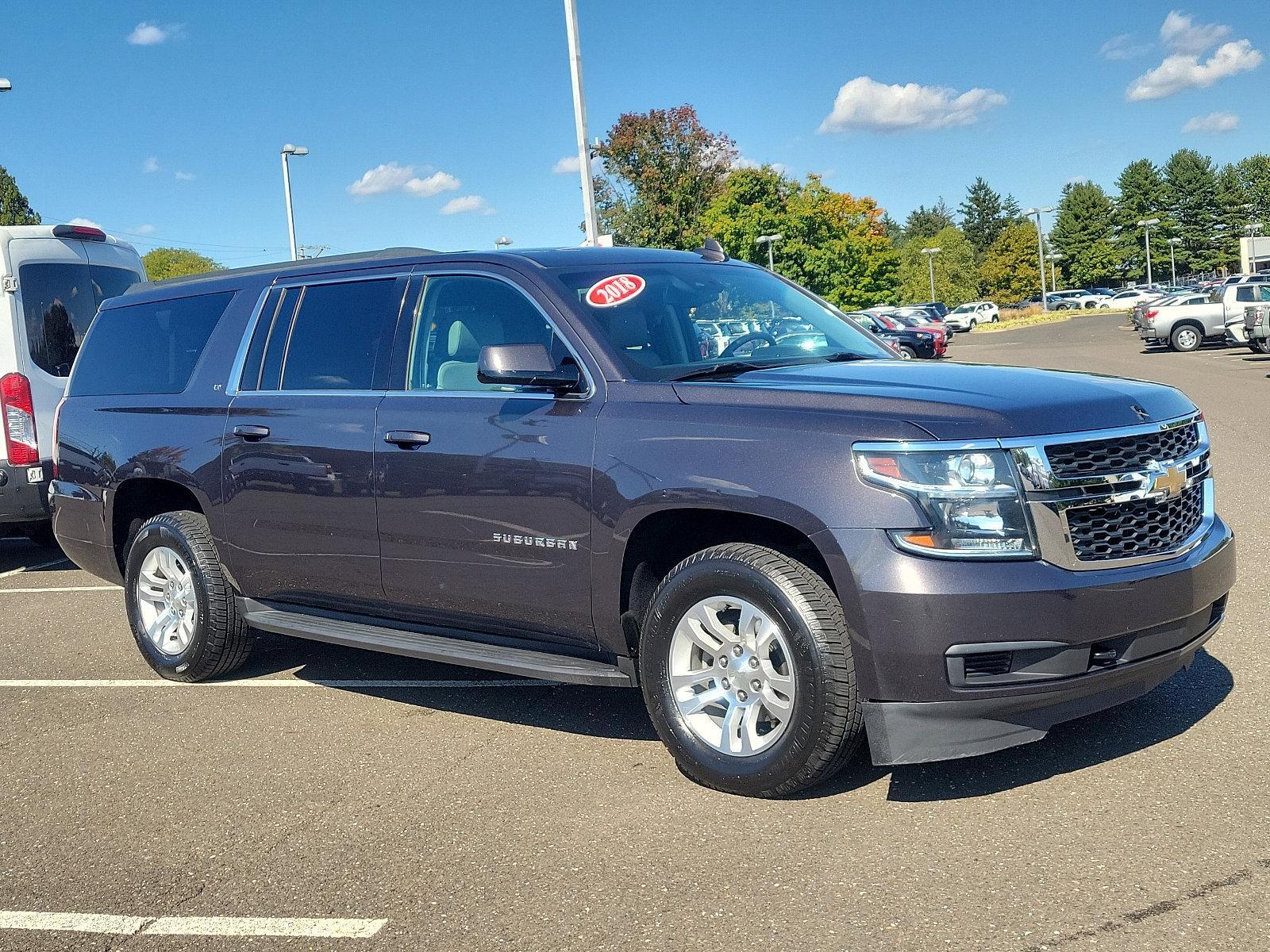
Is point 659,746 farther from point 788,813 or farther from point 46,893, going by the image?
point 46,893

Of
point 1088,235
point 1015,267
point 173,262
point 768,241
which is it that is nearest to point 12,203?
point 173,262

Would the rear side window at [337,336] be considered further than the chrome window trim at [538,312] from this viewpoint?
Yes

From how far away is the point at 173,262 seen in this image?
412 ft

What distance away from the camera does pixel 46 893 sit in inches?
156

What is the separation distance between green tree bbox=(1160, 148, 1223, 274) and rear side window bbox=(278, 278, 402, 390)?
5643 inches

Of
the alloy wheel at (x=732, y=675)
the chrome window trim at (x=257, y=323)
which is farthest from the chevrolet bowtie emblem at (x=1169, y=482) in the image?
the chrome window trim at (x=257, y=323)

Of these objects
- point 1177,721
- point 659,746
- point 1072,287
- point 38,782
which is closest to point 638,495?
point 659,746

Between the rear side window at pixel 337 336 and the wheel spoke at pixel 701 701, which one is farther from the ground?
the rear side window at pixel 337 336

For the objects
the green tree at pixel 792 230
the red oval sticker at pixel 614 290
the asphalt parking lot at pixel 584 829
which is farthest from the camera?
the green tree at pixel 792 230

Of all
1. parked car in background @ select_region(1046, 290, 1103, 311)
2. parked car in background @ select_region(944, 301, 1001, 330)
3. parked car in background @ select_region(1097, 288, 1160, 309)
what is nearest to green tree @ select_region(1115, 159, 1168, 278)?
parked car in background @ select_region(1046, 290, 1103, 311)

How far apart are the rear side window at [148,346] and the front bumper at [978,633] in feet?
12.3

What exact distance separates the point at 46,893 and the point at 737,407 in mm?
2661

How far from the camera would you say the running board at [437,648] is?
4.66 m

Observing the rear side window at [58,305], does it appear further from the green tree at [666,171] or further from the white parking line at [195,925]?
the green tree at [666,171]
